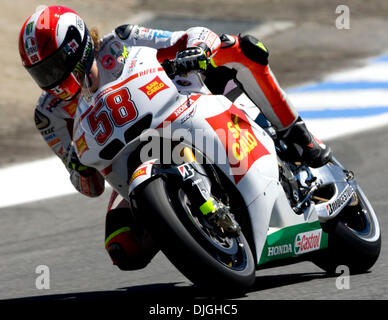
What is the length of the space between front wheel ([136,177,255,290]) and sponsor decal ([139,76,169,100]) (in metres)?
0.49

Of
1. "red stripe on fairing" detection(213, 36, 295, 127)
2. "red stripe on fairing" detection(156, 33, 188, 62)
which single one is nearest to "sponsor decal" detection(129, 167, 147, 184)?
"red stripe on fairing" detection(156, 33, 188, 62)

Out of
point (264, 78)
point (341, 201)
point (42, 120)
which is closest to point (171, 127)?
point (264, 78)

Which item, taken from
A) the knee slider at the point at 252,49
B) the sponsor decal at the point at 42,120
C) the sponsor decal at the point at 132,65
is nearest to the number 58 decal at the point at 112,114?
the sponsor decal at the point at 132,65

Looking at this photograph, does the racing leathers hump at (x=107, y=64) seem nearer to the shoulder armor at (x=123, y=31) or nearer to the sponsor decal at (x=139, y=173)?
the shoulder armor at (x=123, y=31)

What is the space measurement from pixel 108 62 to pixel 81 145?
46cm

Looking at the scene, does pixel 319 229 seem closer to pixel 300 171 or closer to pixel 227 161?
pixel 300 171

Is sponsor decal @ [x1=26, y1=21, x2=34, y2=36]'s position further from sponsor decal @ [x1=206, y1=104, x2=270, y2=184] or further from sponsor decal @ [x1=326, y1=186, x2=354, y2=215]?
sponsor decal @ [x1=326, y1=186, x2=354, y2=215]

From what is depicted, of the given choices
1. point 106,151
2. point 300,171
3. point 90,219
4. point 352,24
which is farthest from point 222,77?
point 352,24

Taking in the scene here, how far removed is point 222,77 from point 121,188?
98 centimetres

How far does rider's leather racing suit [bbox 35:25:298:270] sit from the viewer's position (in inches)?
200

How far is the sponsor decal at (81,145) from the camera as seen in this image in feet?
15.8

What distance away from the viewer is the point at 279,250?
500 cm

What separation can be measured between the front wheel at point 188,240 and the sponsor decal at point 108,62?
2.64 ft

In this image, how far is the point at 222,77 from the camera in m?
5.49
